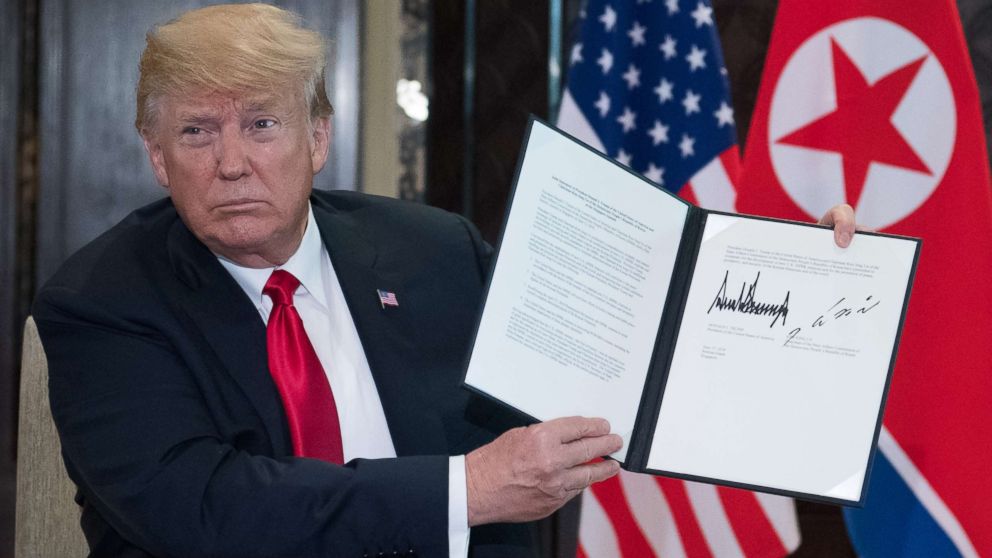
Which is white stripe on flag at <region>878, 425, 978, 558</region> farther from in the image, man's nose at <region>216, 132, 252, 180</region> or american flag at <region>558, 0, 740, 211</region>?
man's nose at <region>216, 132, 252, 180</region>

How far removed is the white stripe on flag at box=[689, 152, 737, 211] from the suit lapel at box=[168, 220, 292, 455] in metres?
1.52

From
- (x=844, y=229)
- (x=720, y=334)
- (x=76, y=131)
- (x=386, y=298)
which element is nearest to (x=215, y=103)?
(x=386, y=298)

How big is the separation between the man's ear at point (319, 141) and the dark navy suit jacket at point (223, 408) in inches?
4.9

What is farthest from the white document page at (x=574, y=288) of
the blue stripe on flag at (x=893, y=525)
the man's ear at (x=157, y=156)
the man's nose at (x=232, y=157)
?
the blue stripe on flag at (x=893, y=525)

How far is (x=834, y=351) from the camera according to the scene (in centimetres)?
150

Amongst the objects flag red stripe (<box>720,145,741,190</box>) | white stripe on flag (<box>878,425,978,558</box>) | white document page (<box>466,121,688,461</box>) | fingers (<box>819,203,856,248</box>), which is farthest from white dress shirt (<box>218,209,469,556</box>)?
flag red stripe (<box>720,145,741,190</box>)

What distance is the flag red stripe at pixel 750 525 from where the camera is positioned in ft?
8.23

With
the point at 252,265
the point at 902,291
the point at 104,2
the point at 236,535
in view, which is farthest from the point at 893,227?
the point at 104,2

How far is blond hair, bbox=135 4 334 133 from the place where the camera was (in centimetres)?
153

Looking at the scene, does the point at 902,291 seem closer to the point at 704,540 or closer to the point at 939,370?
the point at 939,370

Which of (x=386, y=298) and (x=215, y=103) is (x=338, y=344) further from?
(x=215, y=103)

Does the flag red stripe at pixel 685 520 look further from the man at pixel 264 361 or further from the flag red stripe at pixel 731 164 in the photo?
the man at pixel 264 361

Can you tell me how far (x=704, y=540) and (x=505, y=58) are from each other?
174cm
